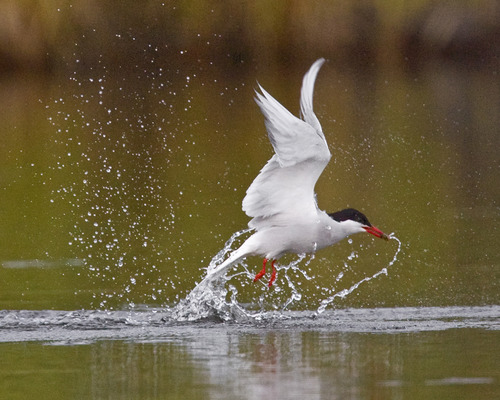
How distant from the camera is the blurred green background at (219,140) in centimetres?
1198

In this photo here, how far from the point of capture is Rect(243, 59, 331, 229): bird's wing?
31.2ft

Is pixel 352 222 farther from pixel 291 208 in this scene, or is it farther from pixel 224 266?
pixel 224 266

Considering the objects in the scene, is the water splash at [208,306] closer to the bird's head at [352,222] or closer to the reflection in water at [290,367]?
the reflection in water at [290,367]

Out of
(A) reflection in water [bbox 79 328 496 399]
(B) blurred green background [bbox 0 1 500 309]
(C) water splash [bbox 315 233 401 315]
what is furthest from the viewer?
(B) blurred green background [bbox 0 1 500 309]

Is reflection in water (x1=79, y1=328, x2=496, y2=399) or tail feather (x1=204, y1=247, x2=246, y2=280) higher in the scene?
tail feather (x1=204, y1=247, x2=246, y2=280)

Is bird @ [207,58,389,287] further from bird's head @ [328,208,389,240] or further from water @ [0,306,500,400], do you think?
water @ [0,306,500,400]

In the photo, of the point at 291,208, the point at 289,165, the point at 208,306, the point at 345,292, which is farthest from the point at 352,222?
the point at 208,306

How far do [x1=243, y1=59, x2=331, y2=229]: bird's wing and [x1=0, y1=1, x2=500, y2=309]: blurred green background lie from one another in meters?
0.88

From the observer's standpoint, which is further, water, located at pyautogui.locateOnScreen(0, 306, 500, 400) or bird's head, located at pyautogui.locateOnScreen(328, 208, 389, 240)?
bird's head, located at pyautogui.locateOnScreen(328, 208, 389, 240)

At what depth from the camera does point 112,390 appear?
7594 millimetres

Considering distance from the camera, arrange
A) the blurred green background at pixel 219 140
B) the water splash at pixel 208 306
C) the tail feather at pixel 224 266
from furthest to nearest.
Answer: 1. the blurred green background at pixel 219 140
2. the tail feather at pixel 224 266
3. the water splash at pixel 208 306

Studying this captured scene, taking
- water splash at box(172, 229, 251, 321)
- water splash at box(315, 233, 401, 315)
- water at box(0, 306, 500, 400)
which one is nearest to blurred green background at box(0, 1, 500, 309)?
water splash at box(315, 233, 401, 315)

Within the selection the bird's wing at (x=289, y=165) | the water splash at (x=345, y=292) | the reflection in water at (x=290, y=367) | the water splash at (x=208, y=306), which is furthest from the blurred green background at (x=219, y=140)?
the reflection in water at (x=290, y=367)

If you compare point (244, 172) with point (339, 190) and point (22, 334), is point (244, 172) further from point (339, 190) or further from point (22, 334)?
point (22, 334)
